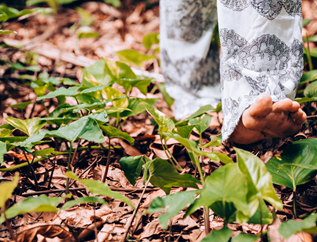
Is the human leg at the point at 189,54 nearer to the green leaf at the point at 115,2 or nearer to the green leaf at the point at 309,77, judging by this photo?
the green leaf at the point at 309,77

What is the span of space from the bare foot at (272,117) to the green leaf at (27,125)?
1.83ft

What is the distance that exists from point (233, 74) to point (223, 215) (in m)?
0.39

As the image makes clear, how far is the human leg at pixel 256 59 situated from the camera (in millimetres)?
646

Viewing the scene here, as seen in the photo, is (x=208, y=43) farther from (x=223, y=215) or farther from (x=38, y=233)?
(x=38, y=233)

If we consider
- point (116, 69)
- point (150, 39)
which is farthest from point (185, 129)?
point (150, 39)

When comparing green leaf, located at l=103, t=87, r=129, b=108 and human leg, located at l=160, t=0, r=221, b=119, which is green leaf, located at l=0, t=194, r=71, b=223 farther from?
human leg, located at l=160, t=0, r=221, b=119

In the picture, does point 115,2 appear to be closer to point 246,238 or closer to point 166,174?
point 166,174

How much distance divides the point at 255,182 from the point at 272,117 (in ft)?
0.76

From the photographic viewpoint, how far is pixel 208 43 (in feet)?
3.43

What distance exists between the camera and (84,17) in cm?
216

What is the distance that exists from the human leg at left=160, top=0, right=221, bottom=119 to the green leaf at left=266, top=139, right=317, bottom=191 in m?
A: 0.50

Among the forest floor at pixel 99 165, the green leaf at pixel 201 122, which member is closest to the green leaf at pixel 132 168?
the forest floor at pixel 99 165

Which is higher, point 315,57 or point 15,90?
point 315,57

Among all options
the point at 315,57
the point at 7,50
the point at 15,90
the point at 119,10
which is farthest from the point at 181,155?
the point at 119,10
